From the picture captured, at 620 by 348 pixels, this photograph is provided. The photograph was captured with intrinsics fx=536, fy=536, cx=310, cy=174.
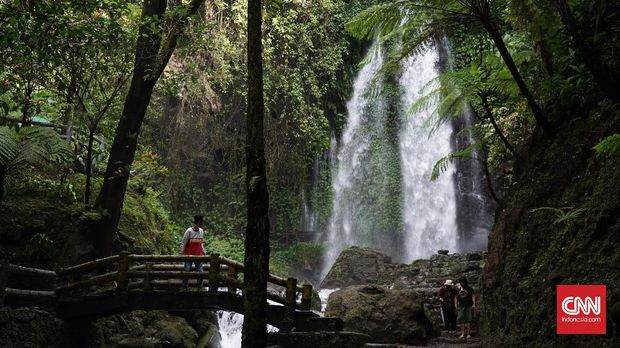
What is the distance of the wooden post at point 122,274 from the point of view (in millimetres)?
9156

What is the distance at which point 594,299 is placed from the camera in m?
4.60

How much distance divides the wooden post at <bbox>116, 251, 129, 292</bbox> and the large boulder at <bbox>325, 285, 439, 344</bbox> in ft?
13.9

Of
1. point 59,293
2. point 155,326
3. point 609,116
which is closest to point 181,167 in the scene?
point 155,326

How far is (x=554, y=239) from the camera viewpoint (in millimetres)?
5812

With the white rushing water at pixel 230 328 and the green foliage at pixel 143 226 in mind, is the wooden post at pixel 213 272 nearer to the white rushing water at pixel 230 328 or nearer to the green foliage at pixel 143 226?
the green foliage at pixel 143 226

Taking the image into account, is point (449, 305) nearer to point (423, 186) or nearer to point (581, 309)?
point (581, 309)

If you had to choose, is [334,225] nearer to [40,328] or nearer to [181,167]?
[181,167]

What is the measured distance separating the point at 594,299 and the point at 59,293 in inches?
323

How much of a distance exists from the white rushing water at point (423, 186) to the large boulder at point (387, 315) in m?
12.0

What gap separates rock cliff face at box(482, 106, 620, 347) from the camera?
4855 millimetres

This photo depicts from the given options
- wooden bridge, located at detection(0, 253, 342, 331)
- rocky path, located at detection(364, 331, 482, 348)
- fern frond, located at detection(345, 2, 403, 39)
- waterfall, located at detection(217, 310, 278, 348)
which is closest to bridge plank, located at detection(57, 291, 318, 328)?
wooden bridge, located at detection(0, 253, 342, 331)

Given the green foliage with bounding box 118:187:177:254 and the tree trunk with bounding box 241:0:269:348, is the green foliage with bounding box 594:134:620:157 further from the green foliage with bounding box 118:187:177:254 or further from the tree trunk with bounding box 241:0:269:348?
the green foliage with bounding box 118:187:177:254

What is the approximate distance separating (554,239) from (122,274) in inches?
269

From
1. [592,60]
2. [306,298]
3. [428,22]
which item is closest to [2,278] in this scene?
[306,298]
